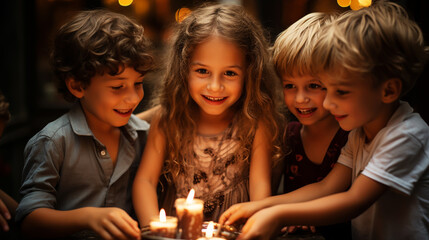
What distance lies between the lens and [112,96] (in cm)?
157

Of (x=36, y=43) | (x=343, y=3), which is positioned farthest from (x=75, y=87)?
(x=36, y=43)

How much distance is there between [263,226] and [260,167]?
1.61 feet

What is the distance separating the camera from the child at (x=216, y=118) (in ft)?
5.36

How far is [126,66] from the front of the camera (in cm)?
157

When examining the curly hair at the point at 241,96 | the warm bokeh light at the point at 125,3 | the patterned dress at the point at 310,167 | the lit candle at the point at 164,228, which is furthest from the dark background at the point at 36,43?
the lit candle at the point at 164,228

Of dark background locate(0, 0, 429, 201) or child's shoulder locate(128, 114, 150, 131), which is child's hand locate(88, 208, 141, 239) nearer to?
child's shoulder locate(128, 114, 150, 131)

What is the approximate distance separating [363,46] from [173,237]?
0.83m

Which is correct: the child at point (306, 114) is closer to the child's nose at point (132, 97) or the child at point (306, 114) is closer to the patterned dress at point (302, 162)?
the patterned dress at point (302, 162)

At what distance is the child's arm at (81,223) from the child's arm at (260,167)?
59cm

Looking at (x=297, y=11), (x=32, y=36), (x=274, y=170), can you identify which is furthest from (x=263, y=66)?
(x=32, y=36)

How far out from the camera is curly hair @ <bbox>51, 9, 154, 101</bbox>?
154 cm


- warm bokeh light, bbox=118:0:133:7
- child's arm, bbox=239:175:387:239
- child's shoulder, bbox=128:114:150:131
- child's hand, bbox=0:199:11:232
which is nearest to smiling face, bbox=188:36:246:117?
child's shoulder, bbox=128:114:150:131

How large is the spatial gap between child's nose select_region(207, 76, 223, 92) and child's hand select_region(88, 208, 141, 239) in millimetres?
618

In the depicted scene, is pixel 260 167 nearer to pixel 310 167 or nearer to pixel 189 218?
pixel 310 167
